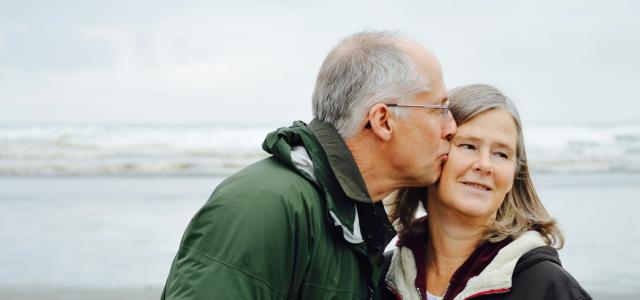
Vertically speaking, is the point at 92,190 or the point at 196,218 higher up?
the point at 196,218

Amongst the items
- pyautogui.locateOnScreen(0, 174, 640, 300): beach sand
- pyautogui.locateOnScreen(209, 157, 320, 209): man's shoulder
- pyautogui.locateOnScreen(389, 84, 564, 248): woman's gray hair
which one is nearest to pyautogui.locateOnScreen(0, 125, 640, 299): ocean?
pyautogui.locateOnScreen(0, 174, 640, 300): beach sand

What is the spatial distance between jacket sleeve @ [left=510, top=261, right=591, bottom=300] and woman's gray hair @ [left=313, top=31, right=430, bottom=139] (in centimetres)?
79

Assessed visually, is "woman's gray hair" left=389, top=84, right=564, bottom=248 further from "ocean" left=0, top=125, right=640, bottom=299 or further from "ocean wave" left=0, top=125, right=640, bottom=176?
"ocean wave" left=0, top=125, right=640, bottom=176

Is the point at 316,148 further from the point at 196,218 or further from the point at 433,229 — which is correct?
the point at 433,229

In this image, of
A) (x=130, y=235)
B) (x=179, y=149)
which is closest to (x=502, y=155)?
(x=130, y=235)

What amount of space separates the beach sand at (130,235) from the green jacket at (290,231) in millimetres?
5240

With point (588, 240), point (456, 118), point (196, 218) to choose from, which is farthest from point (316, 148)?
point (588, 240)

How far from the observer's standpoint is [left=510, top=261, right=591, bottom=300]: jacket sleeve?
2.75 m

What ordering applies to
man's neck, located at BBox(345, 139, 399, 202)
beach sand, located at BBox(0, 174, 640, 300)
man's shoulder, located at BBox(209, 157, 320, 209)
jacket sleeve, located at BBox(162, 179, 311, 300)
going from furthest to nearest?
beach sand, located at BBox(0, 174, 640, 300) < man's neck, located at BBox(345, 139, 399, 202) < man's shoulder, located at BBox(209, 157, 320, 209) < jacket sleeve, located at BBox(162, 179, 311, 300)

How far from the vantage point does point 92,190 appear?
15305 millimetres

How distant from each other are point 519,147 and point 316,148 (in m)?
1.01

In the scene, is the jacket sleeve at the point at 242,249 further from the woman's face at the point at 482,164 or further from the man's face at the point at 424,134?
the woman's face at the point at 482,164

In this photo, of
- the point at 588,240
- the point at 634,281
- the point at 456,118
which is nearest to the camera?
the point at 456,118

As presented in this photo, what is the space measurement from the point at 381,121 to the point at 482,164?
0.54 meters
